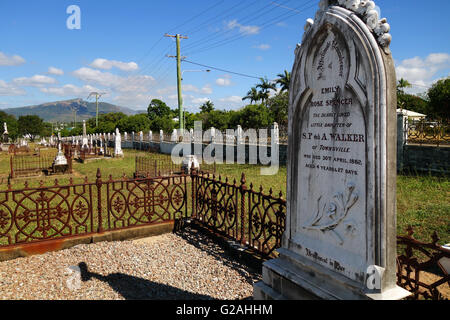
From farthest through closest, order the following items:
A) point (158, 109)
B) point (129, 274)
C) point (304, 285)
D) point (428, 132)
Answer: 1. point (158, 109)
2. point (428, 132)
3. point (129, 274)
4. point (304, 285)

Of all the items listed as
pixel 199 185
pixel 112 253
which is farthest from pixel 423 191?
pixel 112 253

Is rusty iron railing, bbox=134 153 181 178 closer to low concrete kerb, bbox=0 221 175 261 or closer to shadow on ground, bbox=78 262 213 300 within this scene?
low concrete kerb, bbox=0 221 175 261

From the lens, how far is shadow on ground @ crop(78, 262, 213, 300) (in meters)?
3.77

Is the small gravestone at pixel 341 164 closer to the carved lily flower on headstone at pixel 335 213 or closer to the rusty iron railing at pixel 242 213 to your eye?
the carved lily flower on headstone at pixel 335 213

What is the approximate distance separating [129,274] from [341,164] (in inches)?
128

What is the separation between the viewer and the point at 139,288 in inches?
156

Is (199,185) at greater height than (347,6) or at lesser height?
lesser

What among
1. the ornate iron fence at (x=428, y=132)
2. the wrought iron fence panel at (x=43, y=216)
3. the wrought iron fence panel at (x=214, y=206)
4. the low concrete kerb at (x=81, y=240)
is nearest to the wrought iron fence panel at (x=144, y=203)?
the low concrete kerb at (x=81, y=240)

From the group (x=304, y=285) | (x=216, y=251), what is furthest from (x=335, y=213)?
(x=216, y=251)

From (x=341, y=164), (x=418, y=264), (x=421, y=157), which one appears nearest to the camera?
(x=341, y=164)

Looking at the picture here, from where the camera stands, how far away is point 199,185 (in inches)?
242

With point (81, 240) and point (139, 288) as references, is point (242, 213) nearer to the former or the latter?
point (139, 288)
